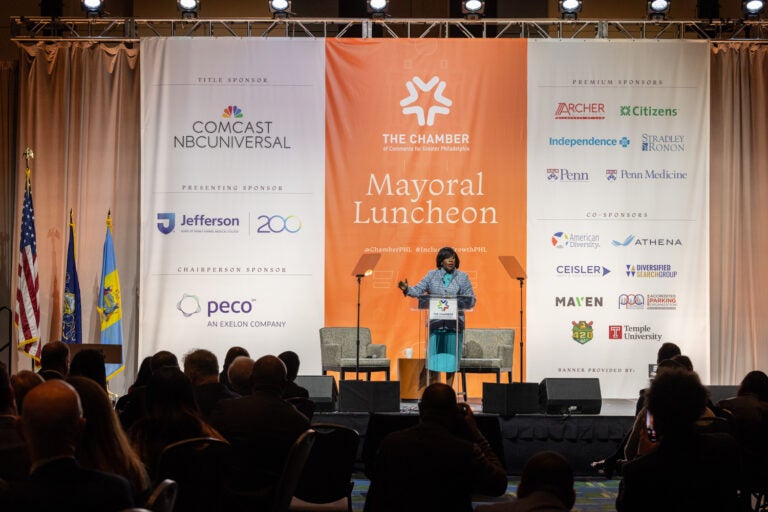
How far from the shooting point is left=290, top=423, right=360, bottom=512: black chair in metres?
4.62

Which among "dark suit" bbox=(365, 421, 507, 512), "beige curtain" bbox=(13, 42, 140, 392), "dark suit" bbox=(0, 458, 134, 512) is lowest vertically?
"dark suit" bbox=(365, 421, 507, 512)

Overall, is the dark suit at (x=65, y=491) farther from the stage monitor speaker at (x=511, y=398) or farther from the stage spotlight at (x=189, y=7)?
the stage spotlight at (x=189, y=7)

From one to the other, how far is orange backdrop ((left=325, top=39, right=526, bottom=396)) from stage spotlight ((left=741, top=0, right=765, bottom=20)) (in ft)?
7.69

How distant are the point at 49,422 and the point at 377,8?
8.26 meters

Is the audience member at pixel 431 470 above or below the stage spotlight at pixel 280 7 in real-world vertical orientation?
below

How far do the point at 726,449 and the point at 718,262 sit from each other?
7582 mm

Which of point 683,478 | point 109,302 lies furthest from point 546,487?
point 109,302

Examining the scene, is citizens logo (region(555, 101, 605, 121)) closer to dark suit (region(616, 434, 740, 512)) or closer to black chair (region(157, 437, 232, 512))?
dark suit (region(616, 434, 740, 512))

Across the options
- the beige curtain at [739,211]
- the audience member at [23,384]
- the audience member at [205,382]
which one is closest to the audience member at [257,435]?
the audience member at [205,382]

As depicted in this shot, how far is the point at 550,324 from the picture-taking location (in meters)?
9.95

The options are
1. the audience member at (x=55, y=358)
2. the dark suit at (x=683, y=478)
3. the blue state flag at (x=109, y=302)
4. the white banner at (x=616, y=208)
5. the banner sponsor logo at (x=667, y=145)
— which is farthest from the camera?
the banner sponsor logo at (x=667, y=145)

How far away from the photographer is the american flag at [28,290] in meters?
9.45

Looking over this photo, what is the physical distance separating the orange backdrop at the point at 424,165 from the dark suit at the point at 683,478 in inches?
278

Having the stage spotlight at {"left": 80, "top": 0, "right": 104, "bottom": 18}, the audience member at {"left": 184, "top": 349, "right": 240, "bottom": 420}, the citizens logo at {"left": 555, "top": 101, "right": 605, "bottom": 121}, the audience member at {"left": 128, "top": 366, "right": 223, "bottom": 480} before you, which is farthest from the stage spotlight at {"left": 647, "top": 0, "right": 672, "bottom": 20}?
the audience member at {"left": 128, "top": 366, "right": 223, "bottom": 480}
